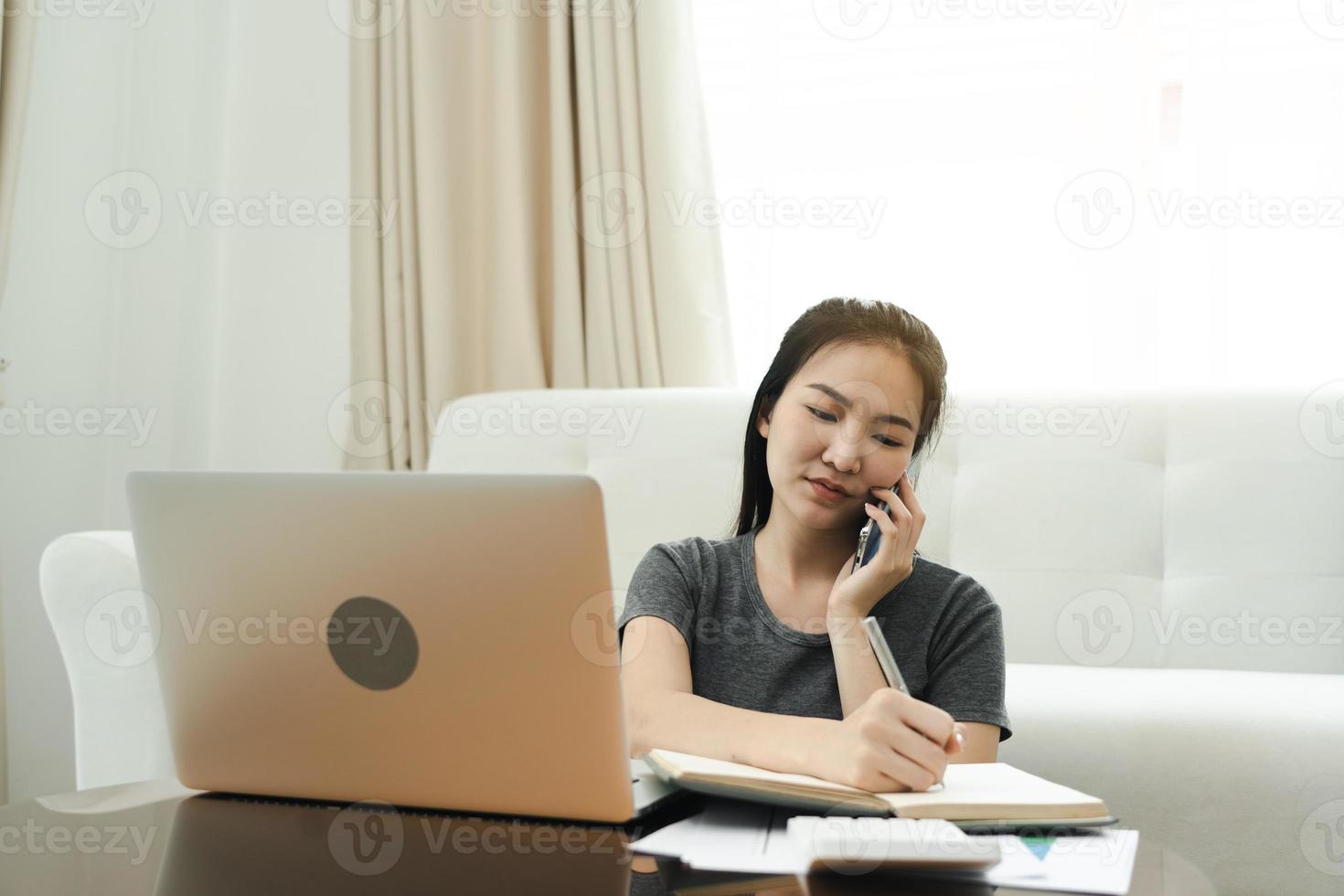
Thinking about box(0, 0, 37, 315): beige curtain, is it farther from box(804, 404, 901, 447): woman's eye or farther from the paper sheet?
the paper sheet

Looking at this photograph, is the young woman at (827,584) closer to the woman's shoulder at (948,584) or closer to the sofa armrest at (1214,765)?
the woman's shoulder at (948,584)

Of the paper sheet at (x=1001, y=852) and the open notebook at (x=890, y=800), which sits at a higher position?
the open notebook at (x=890, y=800)

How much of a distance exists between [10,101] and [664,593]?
66.0 inches

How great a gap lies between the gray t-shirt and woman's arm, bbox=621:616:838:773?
0.03 meters

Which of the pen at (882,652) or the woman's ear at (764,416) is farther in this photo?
the woman's ear at (764,416)

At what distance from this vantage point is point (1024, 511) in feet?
6.66

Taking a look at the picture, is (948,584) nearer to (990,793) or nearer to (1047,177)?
(990,793)

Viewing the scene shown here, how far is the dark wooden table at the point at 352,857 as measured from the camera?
0.67 metres

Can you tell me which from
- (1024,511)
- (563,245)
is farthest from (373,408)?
(1024,511)

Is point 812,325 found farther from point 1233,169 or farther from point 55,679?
point 55,679

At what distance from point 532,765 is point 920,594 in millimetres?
626

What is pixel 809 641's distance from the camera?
1254 mm

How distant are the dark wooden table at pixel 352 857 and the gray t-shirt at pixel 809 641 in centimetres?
40

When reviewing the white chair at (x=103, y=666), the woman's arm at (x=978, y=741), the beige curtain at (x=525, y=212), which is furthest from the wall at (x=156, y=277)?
the woman's arm at (x=978, y=741)
